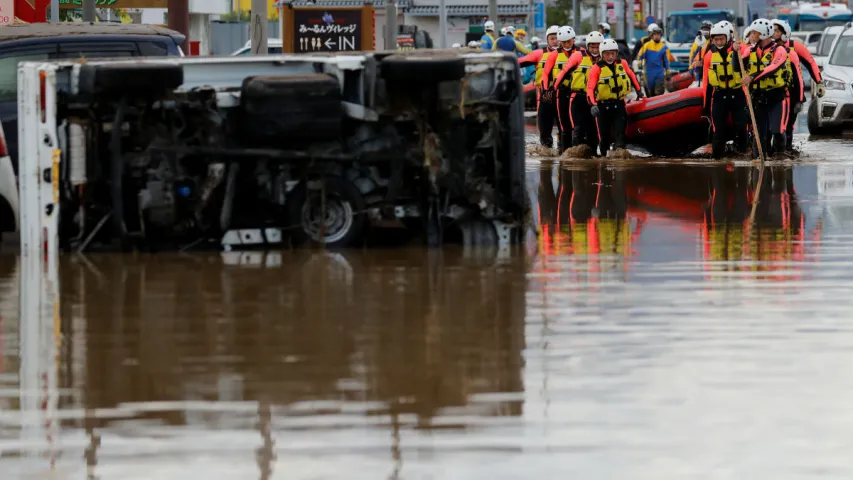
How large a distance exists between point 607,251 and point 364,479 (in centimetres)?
581

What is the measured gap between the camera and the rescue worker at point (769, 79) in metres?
19.5

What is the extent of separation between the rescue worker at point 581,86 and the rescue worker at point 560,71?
16 cm

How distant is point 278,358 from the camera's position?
8.23 metres

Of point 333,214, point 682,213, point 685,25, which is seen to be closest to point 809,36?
point 685,25

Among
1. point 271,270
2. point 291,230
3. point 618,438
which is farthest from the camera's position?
point 291,230

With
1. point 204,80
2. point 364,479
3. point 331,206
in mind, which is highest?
point 204,80

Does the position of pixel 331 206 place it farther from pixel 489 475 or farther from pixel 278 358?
pixel 489 475

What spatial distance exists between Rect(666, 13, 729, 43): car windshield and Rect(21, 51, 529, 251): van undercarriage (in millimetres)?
38771

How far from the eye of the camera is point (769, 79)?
770 inches

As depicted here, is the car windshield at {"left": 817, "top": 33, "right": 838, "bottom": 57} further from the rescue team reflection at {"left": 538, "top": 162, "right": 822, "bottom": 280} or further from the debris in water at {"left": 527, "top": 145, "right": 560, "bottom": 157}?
the rescue team reflection at {"left": 538, "top": 162, "right": 822, "bottom": 280}

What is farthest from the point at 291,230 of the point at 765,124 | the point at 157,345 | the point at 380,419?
the point at 765,124

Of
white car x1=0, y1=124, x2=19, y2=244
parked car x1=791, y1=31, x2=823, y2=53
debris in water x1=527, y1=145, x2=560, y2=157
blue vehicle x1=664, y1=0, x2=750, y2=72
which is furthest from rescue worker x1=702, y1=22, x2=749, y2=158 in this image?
parked car x1=791, y1=31, x2=823, y2=53

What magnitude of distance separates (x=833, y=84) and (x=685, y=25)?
82.7 ft

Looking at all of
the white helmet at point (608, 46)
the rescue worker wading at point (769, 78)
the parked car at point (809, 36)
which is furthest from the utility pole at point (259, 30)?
the parked car at point (809, 36)
